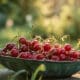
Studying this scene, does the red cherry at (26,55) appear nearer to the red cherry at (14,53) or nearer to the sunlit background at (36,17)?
the red cherry at (14,53)

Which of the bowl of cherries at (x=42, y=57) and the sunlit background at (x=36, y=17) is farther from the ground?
the sunlit background at (x=36, y=17)

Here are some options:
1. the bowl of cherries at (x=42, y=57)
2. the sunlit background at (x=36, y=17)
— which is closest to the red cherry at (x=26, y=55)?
the bowl of cherries at (x=42, y=57)

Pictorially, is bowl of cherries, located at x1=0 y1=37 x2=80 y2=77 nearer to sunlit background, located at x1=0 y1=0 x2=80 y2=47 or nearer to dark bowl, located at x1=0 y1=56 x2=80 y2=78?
dark bowl, located at x1=0 y1=56 x2=80 y2=78

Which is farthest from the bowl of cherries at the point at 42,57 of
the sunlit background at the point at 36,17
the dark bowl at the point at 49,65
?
the sunlit background at the point at 36,17

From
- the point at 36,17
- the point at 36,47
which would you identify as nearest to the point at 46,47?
the point at 36,47

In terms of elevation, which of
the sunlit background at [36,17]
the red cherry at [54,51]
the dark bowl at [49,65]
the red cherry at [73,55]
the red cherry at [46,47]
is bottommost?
the dark bowl at [49,65]

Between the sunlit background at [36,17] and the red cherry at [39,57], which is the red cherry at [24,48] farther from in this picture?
the sunlit background at [36,17]

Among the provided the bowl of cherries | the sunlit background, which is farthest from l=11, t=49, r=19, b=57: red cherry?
the sunlit background

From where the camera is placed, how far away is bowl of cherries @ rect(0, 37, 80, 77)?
1292 mm

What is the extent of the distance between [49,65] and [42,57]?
36 mm

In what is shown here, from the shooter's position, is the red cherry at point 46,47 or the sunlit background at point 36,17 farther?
the sunlit background at point 36,17

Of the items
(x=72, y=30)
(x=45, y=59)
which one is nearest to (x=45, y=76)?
(x=45, y=59)

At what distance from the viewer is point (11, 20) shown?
5742 mm

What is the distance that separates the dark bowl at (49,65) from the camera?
1.29 m
